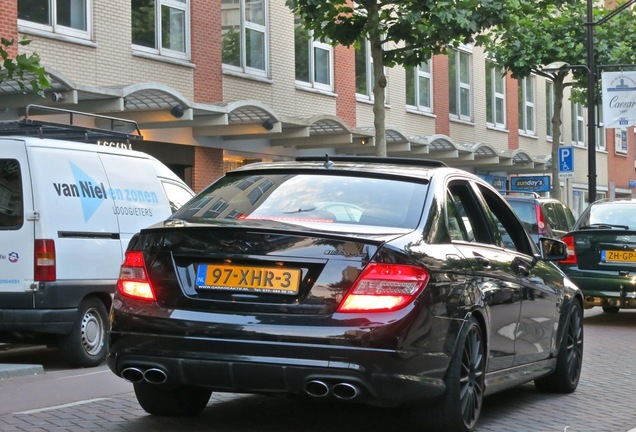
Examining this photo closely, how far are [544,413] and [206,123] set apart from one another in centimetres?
1630

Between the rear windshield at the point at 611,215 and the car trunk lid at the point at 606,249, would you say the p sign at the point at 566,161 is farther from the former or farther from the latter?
the car trunk lid at the point at 606,249

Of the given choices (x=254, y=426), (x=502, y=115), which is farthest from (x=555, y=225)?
(x=502, y=115)

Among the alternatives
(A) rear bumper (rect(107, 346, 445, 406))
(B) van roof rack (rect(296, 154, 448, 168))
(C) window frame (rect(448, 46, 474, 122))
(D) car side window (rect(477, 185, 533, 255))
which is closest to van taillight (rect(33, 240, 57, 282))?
(B) van roof rack (rect(296, 154, 448, 168))

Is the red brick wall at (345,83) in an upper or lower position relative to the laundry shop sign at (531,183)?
upper

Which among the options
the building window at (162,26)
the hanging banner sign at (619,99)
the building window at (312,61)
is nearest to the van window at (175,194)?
the building window at (162,26)

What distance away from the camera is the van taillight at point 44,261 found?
423 inches

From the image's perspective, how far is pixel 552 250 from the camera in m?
8.98

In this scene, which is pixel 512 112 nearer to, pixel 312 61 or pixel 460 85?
pixel 460 85

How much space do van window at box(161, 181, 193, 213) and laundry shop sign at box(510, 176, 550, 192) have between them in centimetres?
2440

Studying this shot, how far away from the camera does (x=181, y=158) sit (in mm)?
25391

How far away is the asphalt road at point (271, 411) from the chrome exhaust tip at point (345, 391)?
0.92m

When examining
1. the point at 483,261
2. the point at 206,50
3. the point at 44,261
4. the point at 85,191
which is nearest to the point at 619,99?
the point at 206,50

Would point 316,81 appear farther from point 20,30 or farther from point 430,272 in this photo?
point 430,272

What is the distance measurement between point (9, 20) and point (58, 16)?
142cm
